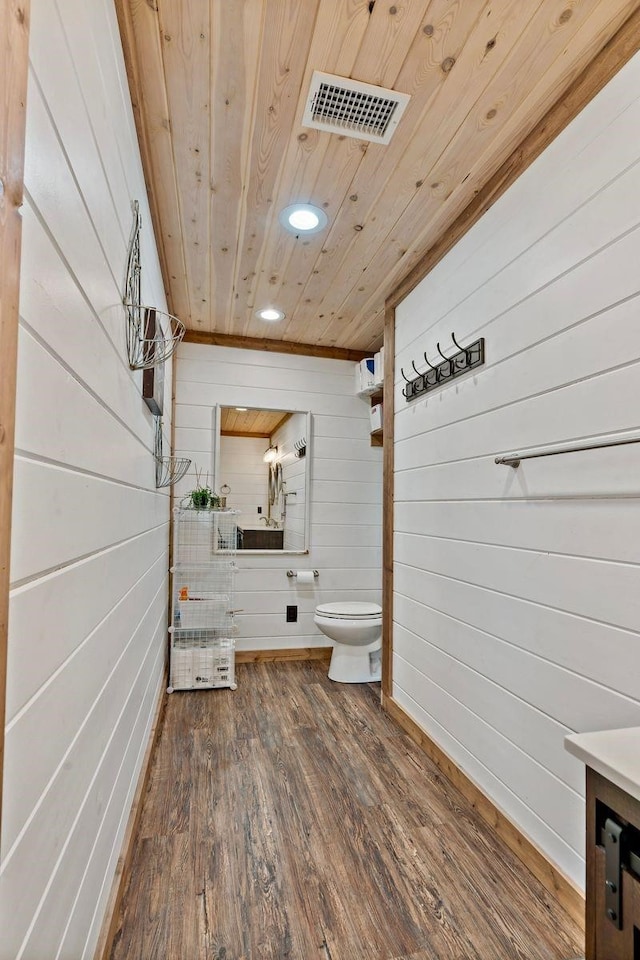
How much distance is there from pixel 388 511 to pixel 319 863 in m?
1.68

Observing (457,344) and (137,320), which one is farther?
(457,344)

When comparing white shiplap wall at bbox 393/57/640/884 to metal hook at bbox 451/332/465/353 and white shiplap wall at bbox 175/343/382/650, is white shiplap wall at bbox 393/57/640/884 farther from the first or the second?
white shiplap wall at bbox 175/343/382/650

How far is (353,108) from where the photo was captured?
155 cm

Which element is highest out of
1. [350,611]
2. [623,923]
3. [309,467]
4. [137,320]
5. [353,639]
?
[137,320]

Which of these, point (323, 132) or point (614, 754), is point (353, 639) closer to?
point (614, 754)

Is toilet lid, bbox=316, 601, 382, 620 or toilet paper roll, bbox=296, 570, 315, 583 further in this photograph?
toilet paper roll, bbox=296, 570, 315, 583

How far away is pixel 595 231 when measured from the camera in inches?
52.9

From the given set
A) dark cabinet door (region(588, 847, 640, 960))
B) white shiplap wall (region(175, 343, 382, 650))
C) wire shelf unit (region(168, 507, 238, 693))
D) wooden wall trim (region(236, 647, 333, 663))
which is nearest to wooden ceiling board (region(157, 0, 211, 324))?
white shiplap wall (region(175, 343, 382, 650))

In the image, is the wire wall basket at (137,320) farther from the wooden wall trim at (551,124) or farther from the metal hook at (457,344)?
the wooden wall trim at (551,124)

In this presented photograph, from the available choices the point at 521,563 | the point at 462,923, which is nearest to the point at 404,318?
the point at 521,563

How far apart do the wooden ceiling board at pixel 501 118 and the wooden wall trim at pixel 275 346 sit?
1360 millimetres

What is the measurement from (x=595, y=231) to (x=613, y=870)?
1477 mm

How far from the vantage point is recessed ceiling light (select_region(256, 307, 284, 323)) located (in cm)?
311

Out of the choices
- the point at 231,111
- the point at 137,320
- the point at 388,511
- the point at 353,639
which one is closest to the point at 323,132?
the point at 231,111
